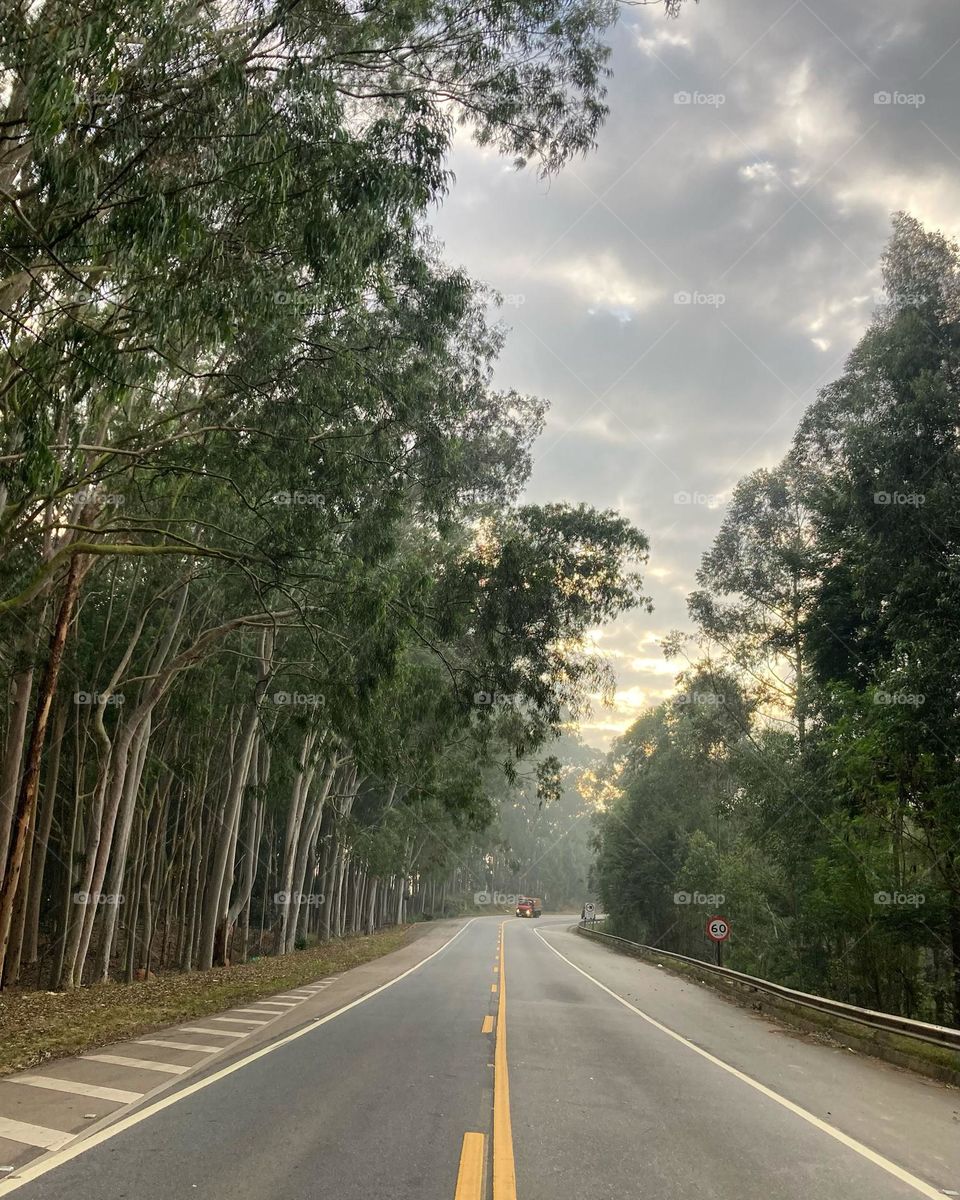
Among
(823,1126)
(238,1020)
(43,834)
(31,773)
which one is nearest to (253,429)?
(31,773)

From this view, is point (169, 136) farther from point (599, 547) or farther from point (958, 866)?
point (958, 866)

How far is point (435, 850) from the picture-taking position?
4912 cm

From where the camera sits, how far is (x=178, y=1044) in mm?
9352

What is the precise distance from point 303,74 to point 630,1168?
10.2 m

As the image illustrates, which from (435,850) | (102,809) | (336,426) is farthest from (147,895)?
(435,850)

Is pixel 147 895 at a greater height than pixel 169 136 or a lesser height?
lesser

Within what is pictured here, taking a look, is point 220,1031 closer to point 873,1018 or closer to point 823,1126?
point 823,1126
